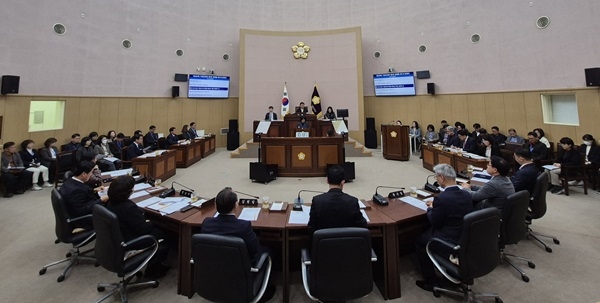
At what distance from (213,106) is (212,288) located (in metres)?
11.6

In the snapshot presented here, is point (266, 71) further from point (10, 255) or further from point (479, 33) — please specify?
point (10, 255)

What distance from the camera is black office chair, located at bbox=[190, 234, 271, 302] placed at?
180 cm

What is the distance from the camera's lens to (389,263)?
2.54 metres

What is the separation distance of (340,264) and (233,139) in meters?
11.0

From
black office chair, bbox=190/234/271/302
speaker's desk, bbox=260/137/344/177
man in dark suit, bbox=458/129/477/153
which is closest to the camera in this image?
black office chair, bbox=190/234/271/302

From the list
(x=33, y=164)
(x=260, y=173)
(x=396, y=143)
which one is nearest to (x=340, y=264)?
(x=260, y=173)

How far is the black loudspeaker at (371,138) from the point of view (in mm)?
12352

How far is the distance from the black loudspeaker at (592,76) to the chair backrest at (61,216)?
10.7 m

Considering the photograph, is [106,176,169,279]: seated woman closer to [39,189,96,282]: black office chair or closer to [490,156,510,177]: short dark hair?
[39,189,96,282]: black office chair

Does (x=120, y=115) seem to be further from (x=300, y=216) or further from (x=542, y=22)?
(x=542, y=22)

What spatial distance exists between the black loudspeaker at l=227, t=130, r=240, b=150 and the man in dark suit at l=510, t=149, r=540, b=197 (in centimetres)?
1068

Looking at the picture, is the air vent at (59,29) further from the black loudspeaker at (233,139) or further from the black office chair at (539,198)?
the black office chair at (539,198)

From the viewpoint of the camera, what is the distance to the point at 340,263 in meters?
1.90

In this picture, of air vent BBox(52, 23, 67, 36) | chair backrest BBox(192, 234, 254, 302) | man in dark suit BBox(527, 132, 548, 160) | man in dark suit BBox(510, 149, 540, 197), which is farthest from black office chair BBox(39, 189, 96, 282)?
man in dark suit BBox(527, 132, 548, 160)
